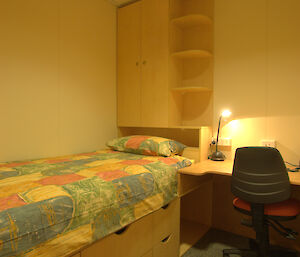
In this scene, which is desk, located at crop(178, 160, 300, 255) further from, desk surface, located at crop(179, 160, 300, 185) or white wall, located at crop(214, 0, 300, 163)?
white wall, located at crop(214, 0, 300, 163)

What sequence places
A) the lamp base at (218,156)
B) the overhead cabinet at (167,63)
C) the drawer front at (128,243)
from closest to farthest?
the drawer front at (128,243) < the lamp base at (218,156) < the overhead cabinet at (167,63)

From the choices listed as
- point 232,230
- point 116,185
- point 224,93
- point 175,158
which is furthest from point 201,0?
point 232,230

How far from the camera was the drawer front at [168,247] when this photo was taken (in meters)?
1.73

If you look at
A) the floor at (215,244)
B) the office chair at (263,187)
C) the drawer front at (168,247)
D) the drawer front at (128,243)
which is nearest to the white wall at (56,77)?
the drawer front at (128,243)

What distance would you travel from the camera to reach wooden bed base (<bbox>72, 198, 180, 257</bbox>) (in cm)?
129

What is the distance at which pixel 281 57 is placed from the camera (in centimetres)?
218

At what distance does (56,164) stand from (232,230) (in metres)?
1.94

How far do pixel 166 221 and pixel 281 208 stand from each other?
0.85 metres

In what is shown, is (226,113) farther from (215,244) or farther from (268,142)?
(215,244)

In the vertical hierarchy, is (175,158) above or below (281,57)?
below

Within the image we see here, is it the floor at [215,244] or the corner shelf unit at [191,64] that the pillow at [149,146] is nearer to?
the corner shelf unit at [191,64]

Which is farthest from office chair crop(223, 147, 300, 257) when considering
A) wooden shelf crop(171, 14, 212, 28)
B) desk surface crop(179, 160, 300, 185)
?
wooden shelf crop(171, 14, 212, 28)

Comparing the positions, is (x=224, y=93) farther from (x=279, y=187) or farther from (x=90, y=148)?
(x=90, y=148)

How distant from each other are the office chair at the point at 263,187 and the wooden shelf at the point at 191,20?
1.57 m
